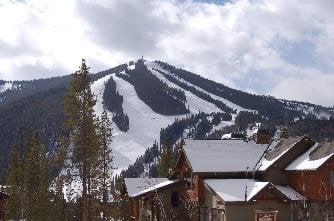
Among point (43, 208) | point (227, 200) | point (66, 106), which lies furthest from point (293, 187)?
point (43, 208)

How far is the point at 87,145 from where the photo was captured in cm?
4762

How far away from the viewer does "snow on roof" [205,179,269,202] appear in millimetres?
48312

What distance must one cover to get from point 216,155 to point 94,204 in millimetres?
13298

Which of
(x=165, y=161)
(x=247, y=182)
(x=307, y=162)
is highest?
(x=165, y=161)

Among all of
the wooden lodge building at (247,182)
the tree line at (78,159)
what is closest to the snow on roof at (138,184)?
the wooden lodge building at (247,182)

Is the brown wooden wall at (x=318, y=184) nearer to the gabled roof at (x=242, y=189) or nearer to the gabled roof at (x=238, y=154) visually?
the gabled roof at (x=242, y=189)

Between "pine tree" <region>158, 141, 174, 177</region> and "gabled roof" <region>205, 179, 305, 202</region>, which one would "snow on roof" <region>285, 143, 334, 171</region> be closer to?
"gabled roof" <region>205, 179, 305, 202</region>

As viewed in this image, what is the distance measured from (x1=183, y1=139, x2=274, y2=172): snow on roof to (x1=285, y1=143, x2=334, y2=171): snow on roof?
4.25m

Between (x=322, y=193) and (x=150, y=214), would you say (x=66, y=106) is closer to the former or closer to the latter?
(x=150, y=214)

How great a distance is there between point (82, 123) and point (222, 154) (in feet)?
52.6

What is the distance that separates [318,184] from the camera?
164 feet

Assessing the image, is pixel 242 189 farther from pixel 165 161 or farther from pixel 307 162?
pixel 165 161

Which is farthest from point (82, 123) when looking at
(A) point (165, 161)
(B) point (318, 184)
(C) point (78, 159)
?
(A) point (165, 161)

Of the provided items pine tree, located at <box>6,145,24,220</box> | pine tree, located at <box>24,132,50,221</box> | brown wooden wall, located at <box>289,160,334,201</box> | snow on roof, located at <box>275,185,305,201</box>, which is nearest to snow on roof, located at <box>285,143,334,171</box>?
brown wooden wall, located at <box>289,160,334,201</box>
